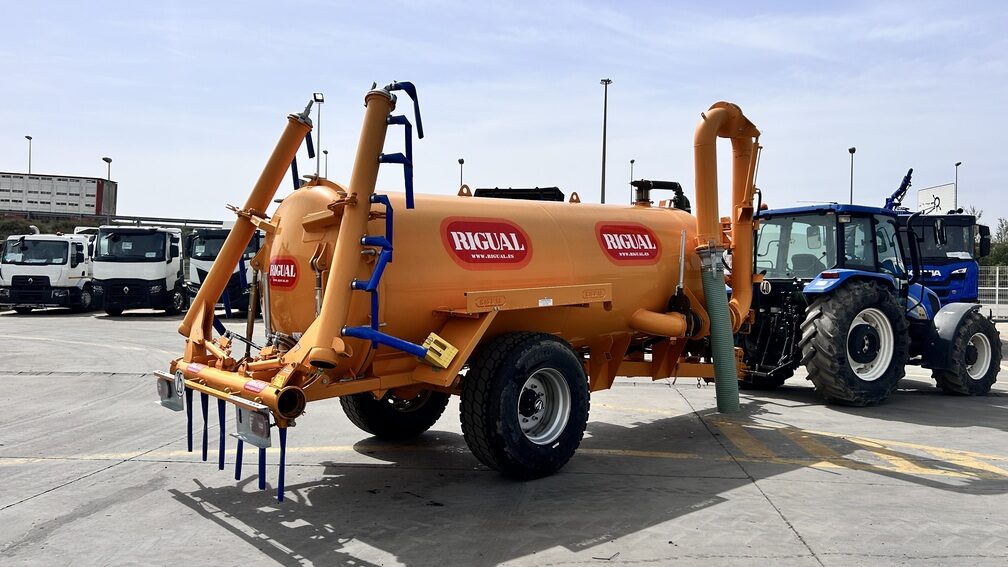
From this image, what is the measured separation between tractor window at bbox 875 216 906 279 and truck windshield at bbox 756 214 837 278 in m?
0.73

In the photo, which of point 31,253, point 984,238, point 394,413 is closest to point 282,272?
point 394,413

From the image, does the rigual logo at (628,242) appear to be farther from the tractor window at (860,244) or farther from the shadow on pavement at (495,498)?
the tractor window at (860,244)

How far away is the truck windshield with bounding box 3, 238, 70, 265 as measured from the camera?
2305cm

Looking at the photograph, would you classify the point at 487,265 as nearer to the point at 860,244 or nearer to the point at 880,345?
the point at 880,345

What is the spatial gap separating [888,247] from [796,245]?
122 centimetres

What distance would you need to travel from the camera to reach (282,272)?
6.06m

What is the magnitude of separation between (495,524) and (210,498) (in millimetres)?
2152

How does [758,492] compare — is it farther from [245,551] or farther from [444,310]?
[245,551]

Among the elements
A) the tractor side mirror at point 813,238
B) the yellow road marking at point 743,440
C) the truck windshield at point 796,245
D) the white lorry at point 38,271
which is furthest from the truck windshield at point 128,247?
the yellow road marking at point 743,440

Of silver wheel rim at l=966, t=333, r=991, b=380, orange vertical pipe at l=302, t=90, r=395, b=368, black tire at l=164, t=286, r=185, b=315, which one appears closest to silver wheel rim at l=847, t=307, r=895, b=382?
silver wheel rim at l=966, t=333, r=991, b=380

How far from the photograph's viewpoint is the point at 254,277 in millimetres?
6461

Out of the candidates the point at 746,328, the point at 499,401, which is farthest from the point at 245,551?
the point at 746,328

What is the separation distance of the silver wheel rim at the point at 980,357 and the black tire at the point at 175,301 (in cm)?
2021

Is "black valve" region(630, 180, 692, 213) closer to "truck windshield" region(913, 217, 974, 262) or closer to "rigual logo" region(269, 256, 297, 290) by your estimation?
"rigual logo" region(269, 256, 297, 290)
